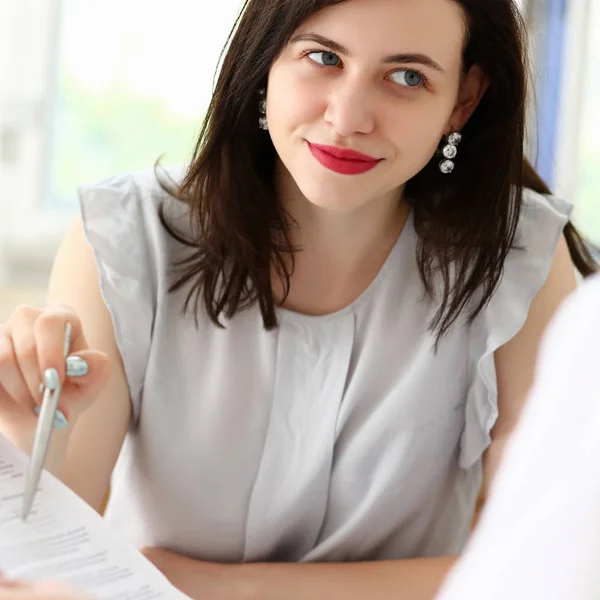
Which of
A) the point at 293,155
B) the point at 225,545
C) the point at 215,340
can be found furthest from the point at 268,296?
the point at 225,545

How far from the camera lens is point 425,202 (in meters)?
1.31

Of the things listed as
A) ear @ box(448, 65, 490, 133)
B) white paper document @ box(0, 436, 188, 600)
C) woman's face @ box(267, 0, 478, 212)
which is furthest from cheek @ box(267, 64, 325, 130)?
white paper document @ box(0, 436, 188, 600)

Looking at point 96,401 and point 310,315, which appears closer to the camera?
point 96,401

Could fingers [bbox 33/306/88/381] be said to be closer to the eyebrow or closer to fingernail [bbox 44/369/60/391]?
fingernail [bbox 44/369/60/391]

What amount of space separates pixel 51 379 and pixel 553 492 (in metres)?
0.64

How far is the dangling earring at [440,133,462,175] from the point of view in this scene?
4.13 feet

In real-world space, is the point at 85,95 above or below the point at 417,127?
below

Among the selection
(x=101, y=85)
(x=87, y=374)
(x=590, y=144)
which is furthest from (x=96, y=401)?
(x=590, y=144)

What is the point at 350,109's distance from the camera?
3.48 feet

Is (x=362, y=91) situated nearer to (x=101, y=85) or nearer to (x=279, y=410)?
(x=279, y=410)

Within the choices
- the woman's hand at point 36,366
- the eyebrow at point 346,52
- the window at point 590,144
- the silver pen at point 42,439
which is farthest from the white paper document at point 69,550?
the window at point 590,144

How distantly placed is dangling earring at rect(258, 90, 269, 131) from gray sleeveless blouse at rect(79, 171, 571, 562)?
0.53 ft

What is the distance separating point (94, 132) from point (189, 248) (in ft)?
4.73

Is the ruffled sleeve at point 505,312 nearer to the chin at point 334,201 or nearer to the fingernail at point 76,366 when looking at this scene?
the chin at point 334,201
